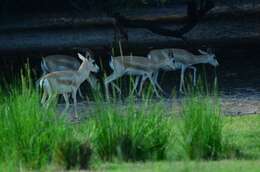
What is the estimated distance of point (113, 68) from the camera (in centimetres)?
1930

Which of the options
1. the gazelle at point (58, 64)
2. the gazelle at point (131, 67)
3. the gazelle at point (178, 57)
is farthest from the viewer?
the gazelle at point (178, 57)

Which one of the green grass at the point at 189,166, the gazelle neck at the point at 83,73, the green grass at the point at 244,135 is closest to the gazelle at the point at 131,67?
the gazelle neck at the point at 83,73

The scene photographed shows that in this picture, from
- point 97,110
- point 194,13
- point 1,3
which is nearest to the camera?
point 97,110

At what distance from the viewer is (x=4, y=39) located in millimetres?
32781

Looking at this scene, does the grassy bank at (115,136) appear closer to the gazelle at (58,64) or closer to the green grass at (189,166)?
the green grass at (189,166)

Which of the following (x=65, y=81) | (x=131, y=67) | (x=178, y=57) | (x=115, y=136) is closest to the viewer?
(x=115, y=136)

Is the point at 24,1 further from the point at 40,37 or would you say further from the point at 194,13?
the point at 194,13

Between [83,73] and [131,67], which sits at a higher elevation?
[83,73]

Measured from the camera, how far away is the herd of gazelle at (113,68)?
16484 millimetres

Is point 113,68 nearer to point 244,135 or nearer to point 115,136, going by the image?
point 244,135

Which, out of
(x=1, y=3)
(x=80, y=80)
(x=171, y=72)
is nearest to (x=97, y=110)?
(x=80, y=80)

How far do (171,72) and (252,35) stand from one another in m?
8.82

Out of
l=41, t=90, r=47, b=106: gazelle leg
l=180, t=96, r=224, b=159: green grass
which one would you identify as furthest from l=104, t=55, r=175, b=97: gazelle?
l=180, t=96, r=224, b=159: green grass

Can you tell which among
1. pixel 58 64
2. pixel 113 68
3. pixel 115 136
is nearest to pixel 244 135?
pixel 115 136
